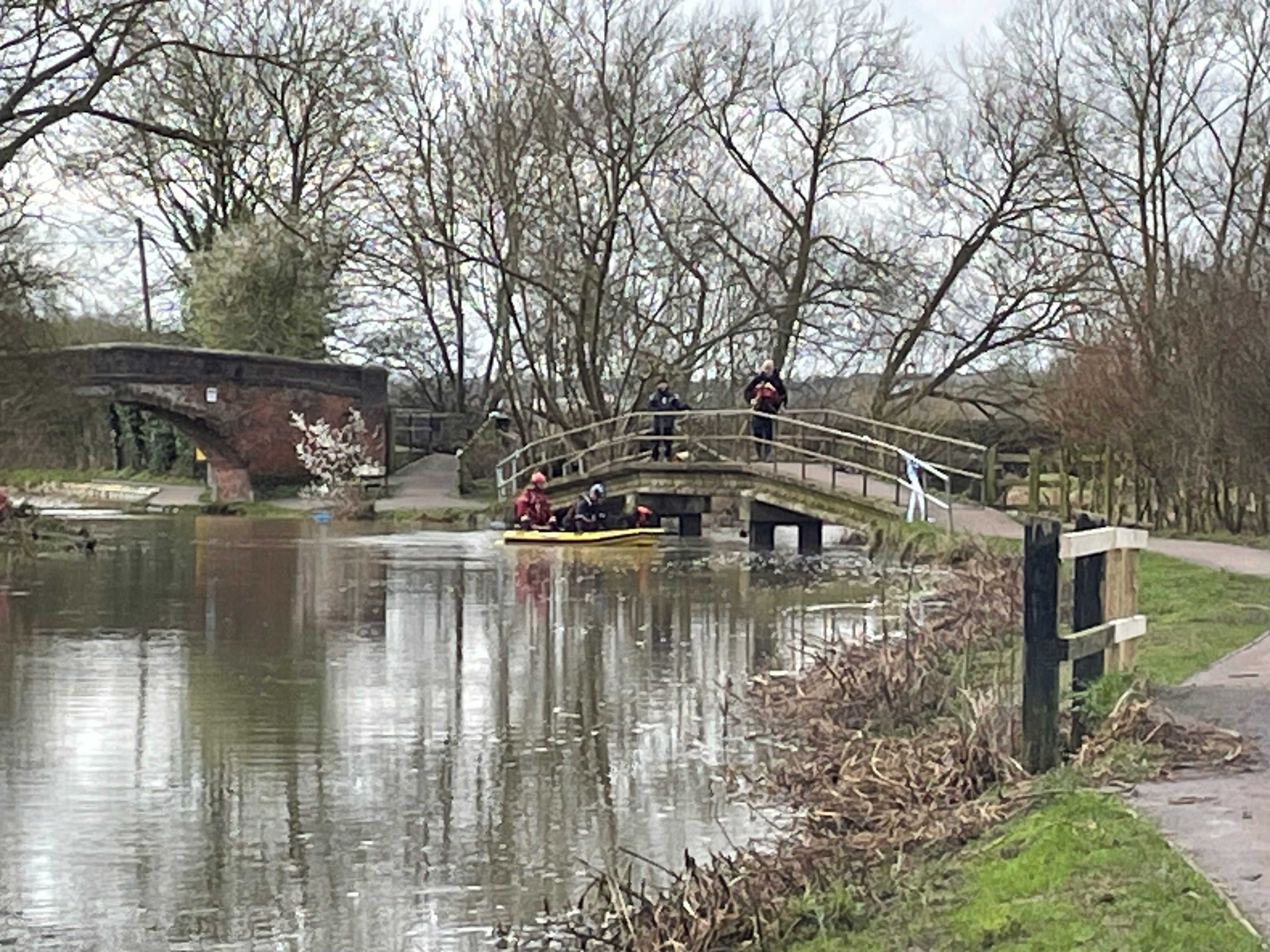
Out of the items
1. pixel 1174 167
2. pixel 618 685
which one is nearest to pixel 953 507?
pixel 1174 167

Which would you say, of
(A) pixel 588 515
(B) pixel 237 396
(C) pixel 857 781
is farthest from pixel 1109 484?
(B) pixel 237 396

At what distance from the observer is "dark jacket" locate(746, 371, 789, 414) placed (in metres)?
33.9

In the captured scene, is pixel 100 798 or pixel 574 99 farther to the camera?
pixel 574 99

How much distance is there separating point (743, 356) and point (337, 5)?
38.5 ft

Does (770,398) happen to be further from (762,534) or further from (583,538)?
(583,538)

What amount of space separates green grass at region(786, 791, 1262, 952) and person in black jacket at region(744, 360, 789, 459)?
84.8 ft

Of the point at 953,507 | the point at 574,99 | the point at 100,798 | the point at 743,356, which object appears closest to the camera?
the point at 100,798

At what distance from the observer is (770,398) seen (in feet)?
111

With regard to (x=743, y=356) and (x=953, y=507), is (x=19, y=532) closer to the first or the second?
(x=953, y=507)

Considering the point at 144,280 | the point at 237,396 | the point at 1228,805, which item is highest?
the point at 144,280

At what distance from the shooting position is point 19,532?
27641 millimetres

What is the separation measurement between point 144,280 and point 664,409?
75.7 ft

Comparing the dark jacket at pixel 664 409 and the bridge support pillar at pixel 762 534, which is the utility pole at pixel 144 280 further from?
the bridge support pillar at pixel 762 534

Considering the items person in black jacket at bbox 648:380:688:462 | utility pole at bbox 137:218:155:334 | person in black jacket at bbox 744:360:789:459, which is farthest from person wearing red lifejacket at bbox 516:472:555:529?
utility pole at bbox 137:218:155:334
